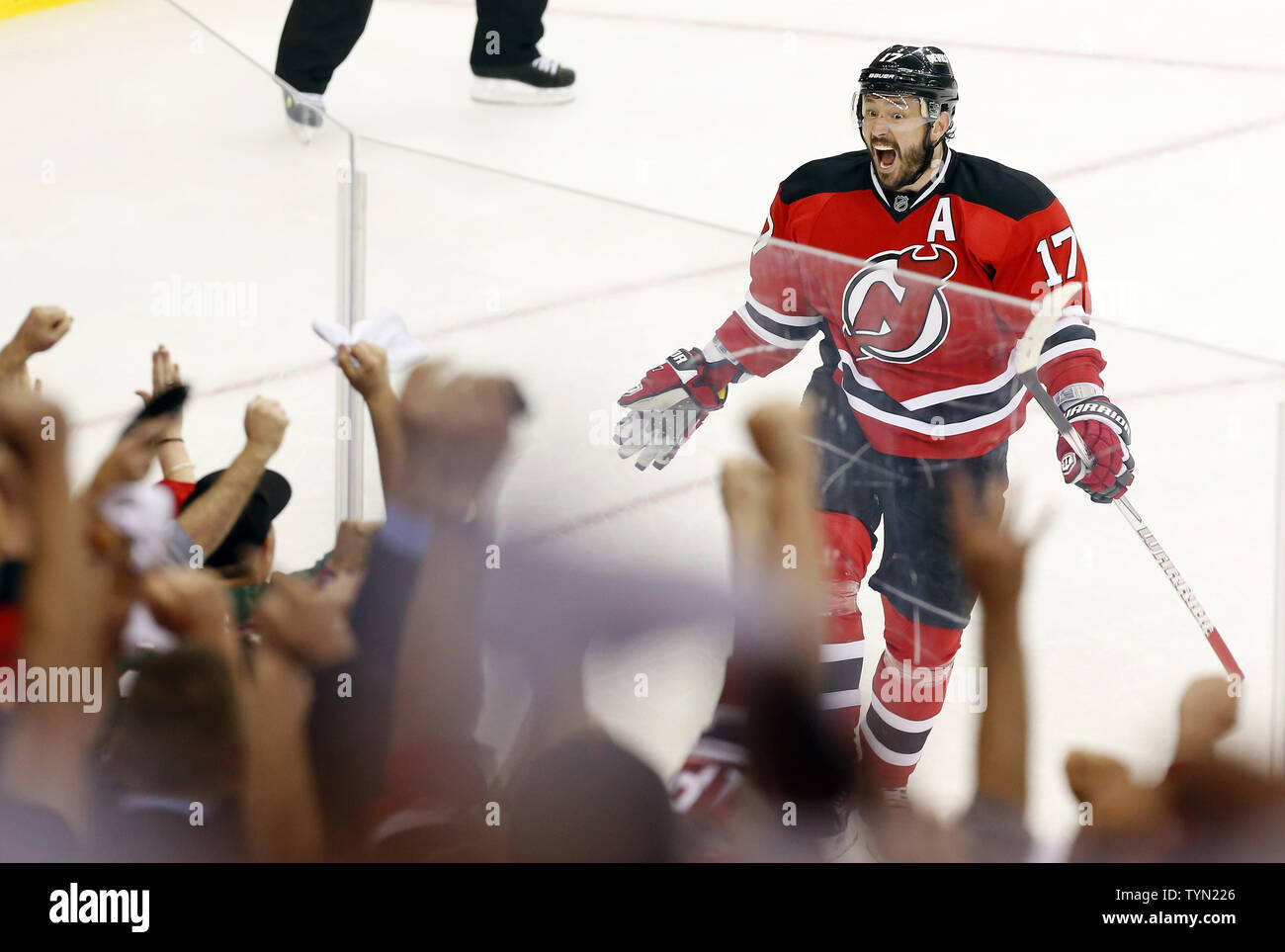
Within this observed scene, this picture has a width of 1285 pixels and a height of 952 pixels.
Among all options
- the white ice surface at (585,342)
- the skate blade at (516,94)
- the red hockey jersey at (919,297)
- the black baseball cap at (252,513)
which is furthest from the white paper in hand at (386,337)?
the skate blade at (516,94)

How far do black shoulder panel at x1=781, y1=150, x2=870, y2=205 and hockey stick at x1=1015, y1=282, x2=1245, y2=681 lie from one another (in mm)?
396

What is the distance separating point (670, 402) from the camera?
5.31ft

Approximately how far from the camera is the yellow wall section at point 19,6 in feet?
14.2

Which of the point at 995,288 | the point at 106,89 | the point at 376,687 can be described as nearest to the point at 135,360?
the point at 376,687

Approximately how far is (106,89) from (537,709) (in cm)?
237

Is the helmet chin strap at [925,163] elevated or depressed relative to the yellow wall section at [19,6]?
depressed

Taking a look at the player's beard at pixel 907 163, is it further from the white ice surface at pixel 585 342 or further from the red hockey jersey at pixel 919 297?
the white ice surface at pixel 585 342

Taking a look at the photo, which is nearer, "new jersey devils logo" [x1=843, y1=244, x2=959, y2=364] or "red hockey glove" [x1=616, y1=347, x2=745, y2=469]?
"red hockey glove" [x1=616, y1=347, x2=745, y2=469]

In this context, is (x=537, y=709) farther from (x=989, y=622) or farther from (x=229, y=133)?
(x=229, y=133)

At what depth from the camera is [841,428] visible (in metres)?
1.67

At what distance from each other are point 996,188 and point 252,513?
95 cm

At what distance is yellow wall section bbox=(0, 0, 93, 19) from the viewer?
4340 mm

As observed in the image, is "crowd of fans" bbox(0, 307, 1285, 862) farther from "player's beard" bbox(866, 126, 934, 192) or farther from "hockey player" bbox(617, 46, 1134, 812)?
"player's beard" bbox(866, 126, 934, 192)

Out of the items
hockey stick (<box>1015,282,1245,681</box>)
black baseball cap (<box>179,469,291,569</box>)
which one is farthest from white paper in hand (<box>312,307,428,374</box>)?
hockey stick (<box>1015,282,1245,681</box>)
